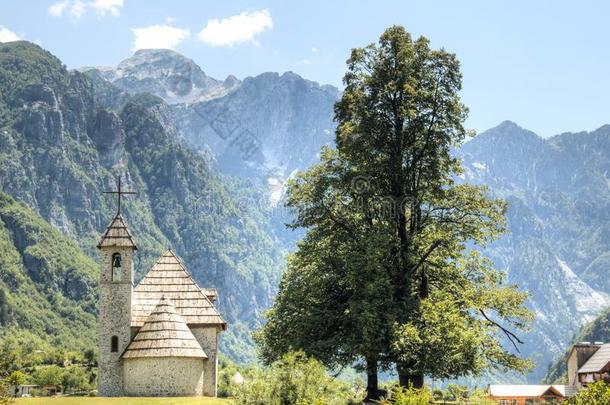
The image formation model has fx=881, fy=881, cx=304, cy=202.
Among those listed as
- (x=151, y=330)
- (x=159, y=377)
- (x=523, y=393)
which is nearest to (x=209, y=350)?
(x=151, y=330)

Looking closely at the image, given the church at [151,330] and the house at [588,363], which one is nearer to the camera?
the church at [151,330]

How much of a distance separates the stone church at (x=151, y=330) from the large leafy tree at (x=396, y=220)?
6578 mm

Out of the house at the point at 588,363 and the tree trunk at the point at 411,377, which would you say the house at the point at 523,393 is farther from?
the tree trunk at the point at 411,377

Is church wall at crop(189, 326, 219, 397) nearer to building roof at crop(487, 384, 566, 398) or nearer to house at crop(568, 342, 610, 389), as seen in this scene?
house at crop(568, 342, 610, 389)

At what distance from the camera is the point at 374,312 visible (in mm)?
40344

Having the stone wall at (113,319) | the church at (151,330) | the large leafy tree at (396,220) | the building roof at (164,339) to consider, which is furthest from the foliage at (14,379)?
the large leafy tree at (396,220)

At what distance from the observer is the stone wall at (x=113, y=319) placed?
49.9m

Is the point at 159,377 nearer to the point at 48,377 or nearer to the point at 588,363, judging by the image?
the point at 588,363

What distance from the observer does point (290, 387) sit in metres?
33.8

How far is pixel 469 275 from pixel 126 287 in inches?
787

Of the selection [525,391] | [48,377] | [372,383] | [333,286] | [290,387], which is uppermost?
[333,286]

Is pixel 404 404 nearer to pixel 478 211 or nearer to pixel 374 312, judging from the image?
pixel 374 312

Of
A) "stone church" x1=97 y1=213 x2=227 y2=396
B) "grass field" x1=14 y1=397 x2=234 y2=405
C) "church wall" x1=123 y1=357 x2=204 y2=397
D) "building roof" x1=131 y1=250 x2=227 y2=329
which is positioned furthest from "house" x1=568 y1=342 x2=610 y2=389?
"grass field" x1=14 y1=397 x2=234 y2=405

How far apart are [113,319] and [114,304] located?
3.13ft
